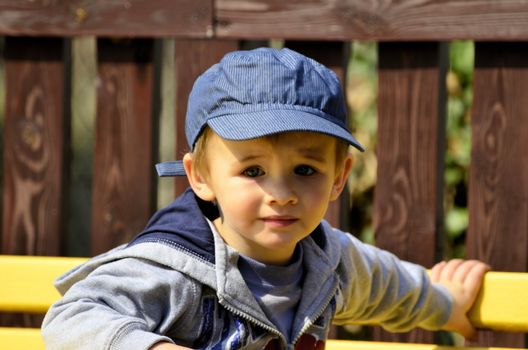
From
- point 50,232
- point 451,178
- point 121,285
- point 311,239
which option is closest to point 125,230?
point 50,232

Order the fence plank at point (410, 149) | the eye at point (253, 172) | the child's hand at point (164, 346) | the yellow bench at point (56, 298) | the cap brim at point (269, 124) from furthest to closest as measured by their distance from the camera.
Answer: the fence plank at point (410, 149), the yellow bench at point (56, 298), the eye at point (253, 172), the cap brim at point (269, 124), the child's hand at point (164, 346)

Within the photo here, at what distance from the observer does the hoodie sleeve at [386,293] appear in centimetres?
298

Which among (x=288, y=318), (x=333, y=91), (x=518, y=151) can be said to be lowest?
(x=288, y=318)

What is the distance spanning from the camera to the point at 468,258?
3406 millimetres

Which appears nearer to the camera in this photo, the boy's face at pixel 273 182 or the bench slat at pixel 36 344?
the boy's face at pixel 273 182

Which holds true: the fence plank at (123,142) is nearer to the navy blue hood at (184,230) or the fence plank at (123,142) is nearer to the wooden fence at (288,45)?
the wooden fence at (288,45)

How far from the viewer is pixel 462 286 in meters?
3.12

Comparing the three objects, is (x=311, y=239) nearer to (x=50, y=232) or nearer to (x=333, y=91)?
(x=333, y=91)

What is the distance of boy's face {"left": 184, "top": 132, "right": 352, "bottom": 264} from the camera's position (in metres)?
2.48

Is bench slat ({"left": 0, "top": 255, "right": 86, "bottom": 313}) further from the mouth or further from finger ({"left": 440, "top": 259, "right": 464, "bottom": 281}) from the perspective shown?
finger ({"left": 440, "top": 259, "right": 464, "bottom": 281})

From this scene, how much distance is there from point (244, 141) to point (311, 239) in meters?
0.46

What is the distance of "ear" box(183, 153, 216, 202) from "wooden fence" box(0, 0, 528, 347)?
77 cm

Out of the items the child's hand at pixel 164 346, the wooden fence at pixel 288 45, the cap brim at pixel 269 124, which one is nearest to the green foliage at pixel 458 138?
the wooden fence at pixel 288 45

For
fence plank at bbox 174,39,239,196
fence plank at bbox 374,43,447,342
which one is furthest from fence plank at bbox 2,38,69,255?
fence plank at bbox 374,43,447,342
